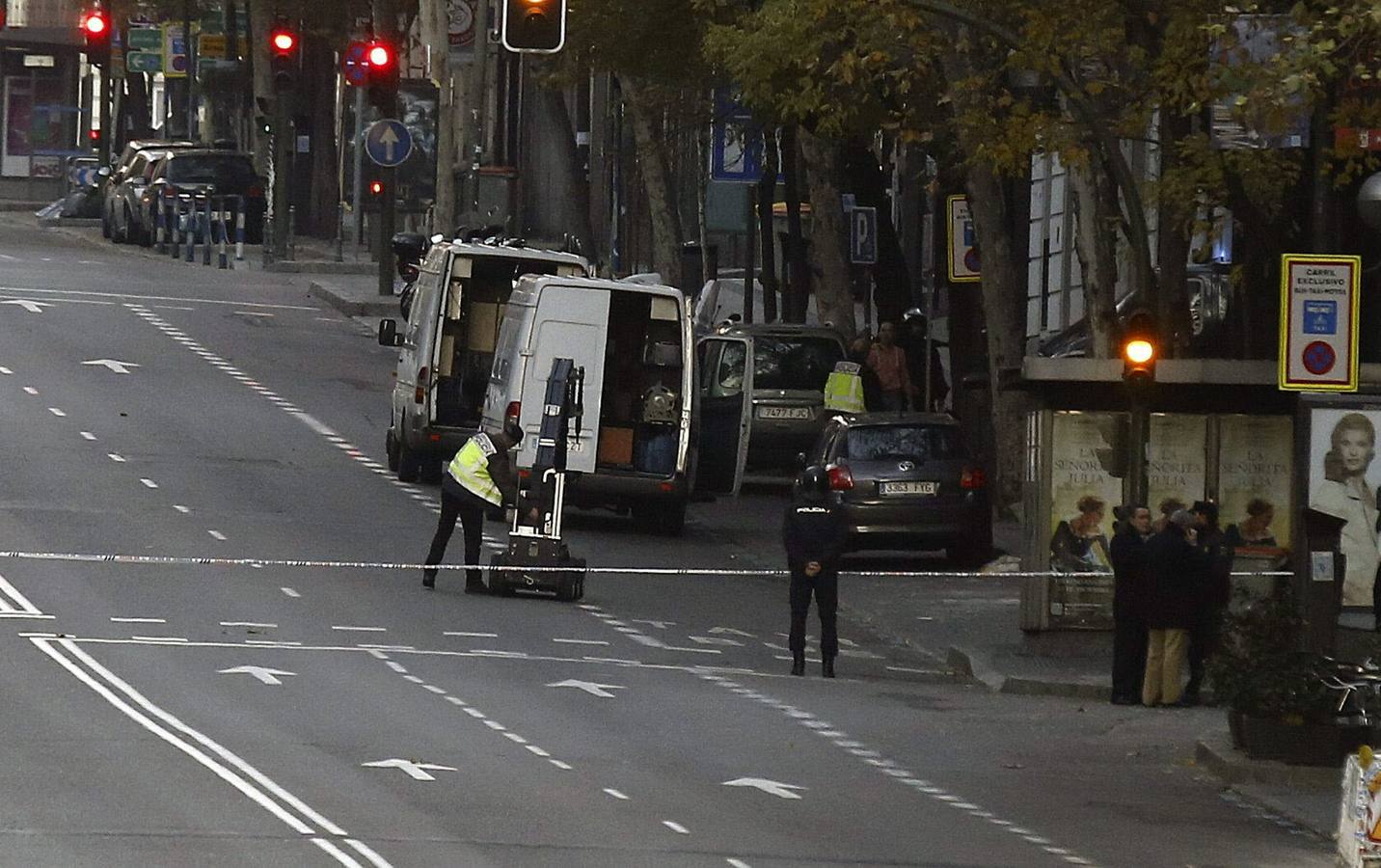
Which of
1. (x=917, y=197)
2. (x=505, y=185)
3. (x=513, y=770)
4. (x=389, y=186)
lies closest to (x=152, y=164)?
(x=505, y=185)

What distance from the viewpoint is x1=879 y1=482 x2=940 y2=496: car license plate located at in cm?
2614

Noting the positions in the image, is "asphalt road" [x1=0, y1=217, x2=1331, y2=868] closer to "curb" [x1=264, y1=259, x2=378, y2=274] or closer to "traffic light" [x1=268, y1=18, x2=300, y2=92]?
"traffic light" [x1=268, y1=18, x2=300, y2=92]

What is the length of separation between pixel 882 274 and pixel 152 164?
24.7 meters

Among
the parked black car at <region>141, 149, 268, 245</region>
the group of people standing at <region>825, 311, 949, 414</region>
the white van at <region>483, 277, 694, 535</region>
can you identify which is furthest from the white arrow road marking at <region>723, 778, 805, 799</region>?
the parked black car at <region>141, 149, 268, 245</region>

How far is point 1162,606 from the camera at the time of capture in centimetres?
1923

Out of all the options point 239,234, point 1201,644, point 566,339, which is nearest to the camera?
point 1201,644

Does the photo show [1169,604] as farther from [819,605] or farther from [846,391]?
[846,391]

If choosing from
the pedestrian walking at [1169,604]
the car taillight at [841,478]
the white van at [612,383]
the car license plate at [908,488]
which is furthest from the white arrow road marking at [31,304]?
the pedestrian walking at [1169,604]

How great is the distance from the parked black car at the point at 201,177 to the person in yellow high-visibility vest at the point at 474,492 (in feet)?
109

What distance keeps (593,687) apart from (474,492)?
4.93m

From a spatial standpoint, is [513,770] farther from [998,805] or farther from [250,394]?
[250,394]

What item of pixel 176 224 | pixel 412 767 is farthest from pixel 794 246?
pixel 412 767

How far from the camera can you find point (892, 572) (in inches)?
1009

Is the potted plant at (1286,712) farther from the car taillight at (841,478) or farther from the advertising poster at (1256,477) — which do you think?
the car taillight at (841,478)
